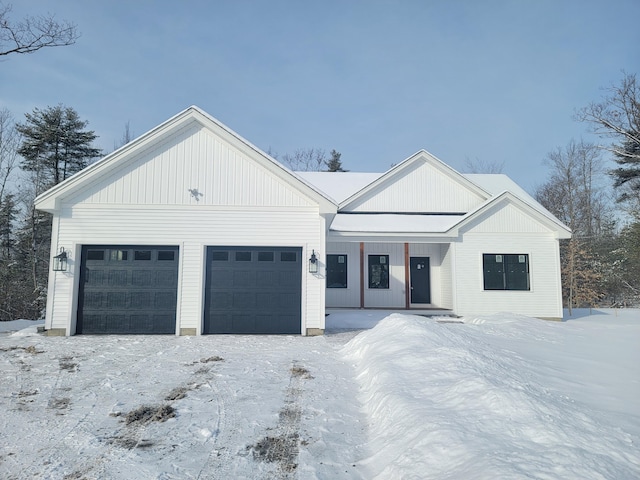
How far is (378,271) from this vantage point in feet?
47.9

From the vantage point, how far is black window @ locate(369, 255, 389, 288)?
14.6m

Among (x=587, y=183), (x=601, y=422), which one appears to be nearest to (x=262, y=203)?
(x=601, y=422)

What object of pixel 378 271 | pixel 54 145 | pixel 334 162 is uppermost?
pixel 334 162

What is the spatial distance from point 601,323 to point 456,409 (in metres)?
11.5

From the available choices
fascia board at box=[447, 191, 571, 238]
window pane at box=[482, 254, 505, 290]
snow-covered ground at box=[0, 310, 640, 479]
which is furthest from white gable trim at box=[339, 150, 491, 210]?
snow-covered ground at box=[0, 310, 640, 479]

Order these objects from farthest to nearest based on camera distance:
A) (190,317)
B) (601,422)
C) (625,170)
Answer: (625,170), (190,317), (601,422)

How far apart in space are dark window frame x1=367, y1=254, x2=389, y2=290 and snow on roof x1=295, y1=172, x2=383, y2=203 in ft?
9.90

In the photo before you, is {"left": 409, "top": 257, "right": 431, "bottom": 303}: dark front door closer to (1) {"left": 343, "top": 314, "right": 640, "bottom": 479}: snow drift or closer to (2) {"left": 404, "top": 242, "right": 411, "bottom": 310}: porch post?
(2) {"left": 404, "top": 242, "right": 411, "bottom": 310}: porch post

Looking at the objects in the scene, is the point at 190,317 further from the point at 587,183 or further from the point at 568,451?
the point at 587,183

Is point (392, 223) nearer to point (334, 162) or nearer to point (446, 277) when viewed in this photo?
point (446, 277)

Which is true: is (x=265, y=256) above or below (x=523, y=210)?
below

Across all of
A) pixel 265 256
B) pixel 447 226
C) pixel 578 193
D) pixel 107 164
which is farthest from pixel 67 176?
pixel 578 193

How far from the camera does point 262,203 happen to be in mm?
9555

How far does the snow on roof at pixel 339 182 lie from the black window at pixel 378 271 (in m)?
3.03
